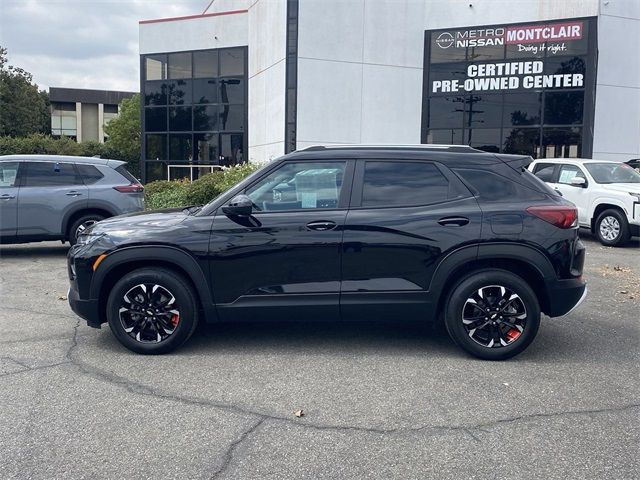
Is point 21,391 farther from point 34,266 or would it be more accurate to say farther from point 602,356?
point 34,266

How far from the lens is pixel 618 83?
21.2 meters

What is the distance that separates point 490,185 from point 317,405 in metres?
2.42

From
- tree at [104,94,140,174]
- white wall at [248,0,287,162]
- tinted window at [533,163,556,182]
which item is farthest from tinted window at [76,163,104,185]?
tree at [104,94,140,174]

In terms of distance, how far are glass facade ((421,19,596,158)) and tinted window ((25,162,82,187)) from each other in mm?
15038

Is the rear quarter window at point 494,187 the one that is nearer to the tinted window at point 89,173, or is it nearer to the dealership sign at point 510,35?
the tinted window at point 89,173

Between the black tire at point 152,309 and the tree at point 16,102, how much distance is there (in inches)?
2028

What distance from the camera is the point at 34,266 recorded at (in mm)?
10086

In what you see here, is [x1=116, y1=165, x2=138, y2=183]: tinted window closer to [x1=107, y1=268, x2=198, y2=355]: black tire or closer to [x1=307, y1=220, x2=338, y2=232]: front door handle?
[x1=107, y1=268, x2=198, y2=355]: black tire

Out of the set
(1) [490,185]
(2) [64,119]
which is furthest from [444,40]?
(2) [64,119]

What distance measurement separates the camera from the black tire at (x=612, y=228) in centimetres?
1231

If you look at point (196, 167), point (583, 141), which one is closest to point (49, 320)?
point (583, 141)

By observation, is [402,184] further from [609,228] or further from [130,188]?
[609,228]

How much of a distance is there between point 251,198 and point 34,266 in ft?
20.6

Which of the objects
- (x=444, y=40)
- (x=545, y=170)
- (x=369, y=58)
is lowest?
(x=545, y=170)
